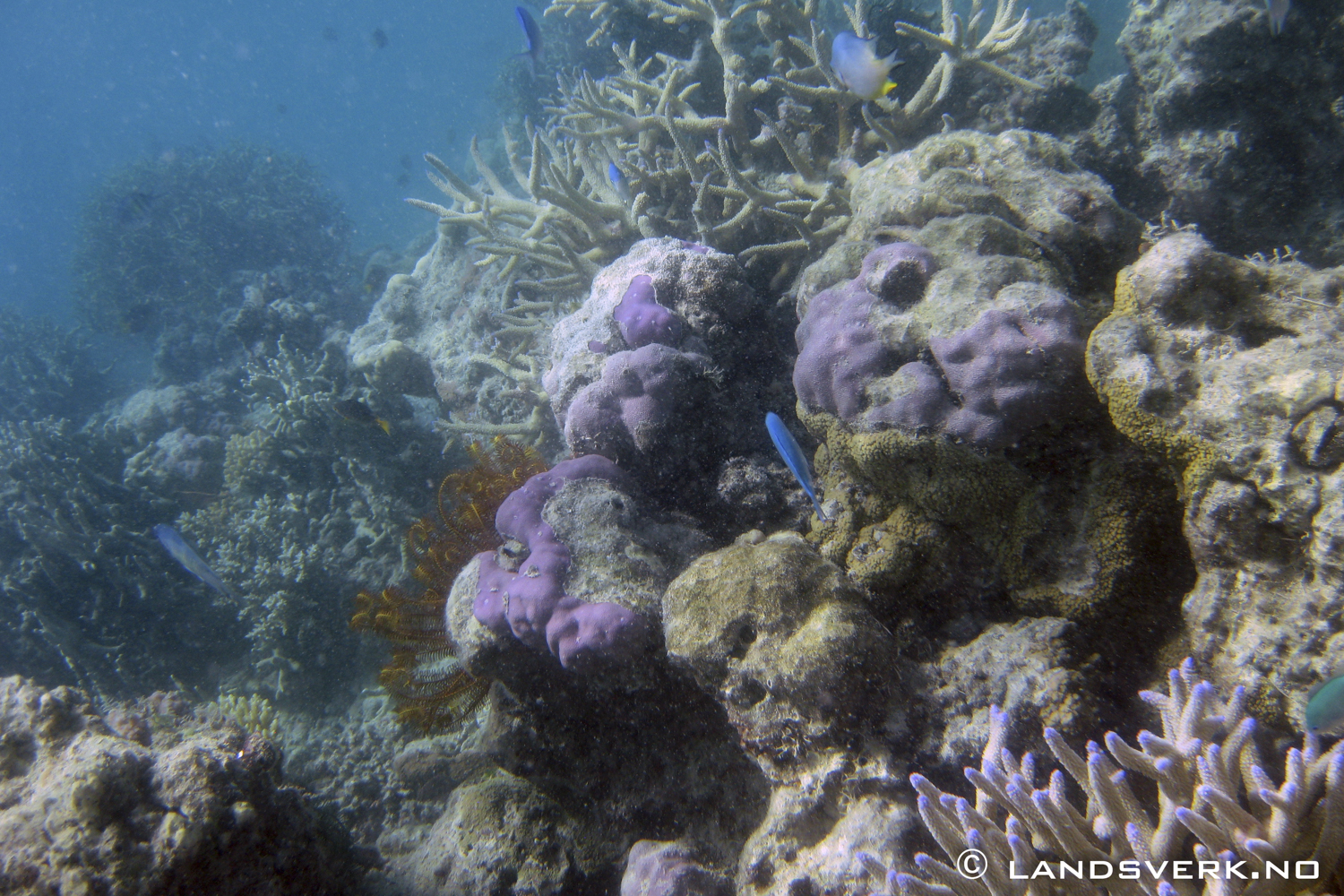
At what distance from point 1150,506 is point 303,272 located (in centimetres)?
1521

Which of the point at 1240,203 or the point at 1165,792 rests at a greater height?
the point at 1240,203

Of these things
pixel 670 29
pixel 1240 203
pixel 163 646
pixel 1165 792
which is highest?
pixel 670 29

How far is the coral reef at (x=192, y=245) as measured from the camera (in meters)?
13.2

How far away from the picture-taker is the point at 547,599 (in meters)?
2.59

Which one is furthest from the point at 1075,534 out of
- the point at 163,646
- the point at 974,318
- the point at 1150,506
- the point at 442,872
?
the point at 163,646

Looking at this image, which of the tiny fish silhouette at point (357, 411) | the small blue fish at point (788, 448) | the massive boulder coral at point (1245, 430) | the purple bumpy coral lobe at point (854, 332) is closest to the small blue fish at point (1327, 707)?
the massive boulder coral at point (1245, 430)

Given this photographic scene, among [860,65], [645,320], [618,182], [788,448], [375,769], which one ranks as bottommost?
[375,769]

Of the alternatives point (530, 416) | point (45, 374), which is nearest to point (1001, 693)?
point (530, 416)

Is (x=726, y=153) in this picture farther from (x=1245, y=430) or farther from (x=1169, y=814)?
(x=1169, y=814)

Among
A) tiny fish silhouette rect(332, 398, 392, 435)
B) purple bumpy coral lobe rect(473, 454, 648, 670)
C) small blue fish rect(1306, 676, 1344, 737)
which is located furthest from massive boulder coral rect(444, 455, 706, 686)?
tiny fish silhouette rect(332, 398, 392, 435)

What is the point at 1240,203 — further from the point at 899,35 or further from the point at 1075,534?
the point at 1075,534

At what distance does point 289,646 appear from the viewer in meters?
5.42

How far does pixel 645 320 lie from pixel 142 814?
2.86 m

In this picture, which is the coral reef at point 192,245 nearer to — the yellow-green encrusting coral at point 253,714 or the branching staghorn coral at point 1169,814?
the yellow-green encrusting coral at point 253,714
